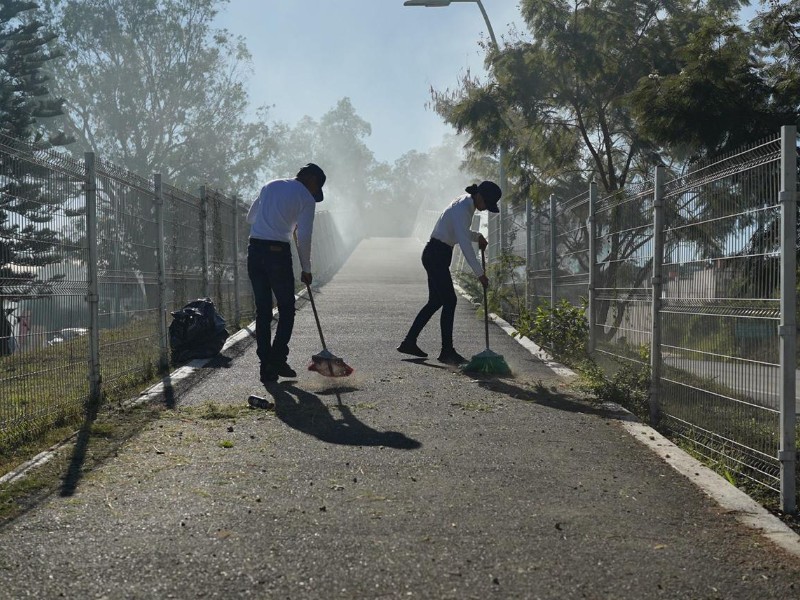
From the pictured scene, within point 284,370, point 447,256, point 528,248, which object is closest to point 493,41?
point 528,248

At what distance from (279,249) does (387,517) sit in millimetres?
4781

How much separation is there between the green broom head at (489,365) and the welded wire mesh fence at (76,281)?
3012 millimetres

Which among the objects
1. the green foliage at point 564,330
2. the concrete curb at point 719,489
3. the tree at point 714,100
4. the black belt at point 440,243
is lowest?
the concrete curb at point 719,489

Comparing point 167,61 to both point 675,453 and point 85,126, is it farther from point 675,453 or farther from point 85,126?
point 675,453

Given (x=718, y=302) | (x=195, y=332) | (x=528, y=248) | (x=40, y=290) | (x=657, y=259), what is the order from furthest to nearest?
(x=528, y=248), (x=195, y=332), (x=657, y=259), (x=40, y=290), (x=718, y=302)

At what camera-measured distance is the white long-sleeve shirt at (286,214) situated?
28.6 ft

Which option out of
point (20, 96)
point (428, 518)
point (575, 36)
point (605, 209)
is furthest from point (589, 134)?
point (20, 96)

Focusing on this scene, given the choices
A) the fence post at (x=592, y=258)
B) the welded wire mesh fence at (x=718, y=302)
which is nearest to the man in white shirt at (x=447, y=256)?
the fence post at (x=592, y=258)

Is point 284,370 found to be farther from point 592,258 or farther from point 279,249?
point 592,258

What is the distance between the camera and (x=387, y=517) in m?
4.36

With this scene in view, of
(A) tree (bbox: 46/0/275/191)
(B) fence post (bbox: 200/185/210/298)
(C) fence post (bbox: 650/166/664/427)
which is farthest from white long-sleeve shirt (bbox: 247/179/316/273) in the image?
(A) tree (bbox: 46/0/275/191)

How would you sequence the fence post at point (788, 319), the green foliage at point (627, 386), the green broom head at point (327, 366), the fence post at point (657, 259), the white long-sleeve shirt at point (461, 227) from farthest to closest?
the white long-sleeve shirt at point (461, 227), the green broom head at point (327, 366), the green foliage at point (627, 386), the fence post at point (657, 259), the fence post at point (788, 319)

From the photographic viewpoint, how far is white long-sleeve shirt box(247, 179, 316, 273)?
8.72 meters

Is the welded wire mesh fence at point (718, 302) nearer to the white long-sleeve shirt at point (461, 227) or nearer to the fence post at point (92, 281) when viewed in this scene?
the white long-sleeve shirt at point (461, 227)
